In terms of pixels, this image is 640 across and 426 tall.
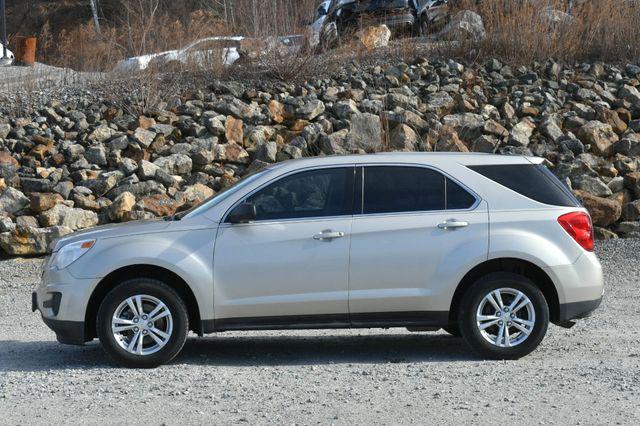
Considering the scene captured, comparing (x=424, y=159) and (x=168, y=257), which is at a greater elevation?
(x=424, y=159)

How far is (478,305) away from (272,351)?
194cm

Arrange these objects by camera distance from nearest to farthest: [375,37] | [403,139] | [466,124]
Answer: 1. [403,139]
2. [466,124]
3. [375,37]

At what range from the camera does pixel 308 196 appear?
28.2ft

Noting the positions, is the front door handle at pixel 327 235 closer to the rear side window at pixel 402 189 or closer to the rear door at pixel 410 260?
the rear door at pixel 410 260

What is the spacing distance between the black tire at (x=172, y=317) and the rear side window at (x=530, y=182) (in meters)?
2.68

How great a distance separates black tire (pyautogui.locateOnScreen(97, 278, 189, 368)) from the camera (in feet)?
27.1

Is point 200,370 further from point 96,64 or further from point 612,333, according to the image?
point 96,64

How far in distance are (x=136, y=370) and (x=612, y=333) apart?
453 centimetres

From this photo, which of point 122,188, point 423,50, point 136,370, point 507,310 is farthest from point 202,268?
point 423,50

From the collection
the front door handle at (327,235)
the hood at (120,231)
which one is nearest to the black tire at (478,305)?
the front door handle at (327,235)

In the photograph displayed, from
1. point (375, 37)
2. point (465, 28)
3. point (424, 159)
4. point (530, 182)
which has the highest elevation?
point (465, 28)

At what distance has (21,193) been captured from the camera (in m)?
15.8

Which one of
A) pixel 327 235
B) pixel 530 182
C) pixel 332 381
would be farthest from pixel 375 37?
pixel 332 381

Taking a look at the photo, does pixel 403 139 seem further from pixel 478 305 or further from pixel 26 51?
pixel 26 51
